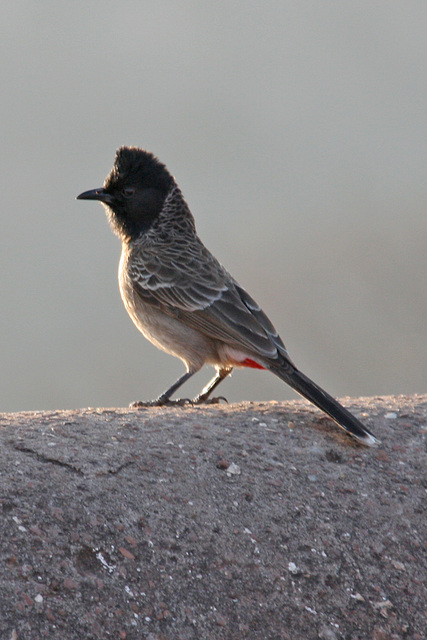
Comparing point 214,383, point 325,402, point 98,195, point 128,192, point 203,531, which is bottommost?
point 214,383

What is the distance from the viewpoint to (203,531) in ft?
9.79

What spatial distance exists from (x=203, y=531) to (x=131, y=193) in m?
3.14

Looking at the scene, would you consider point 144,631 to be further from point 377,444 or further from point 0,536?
point 377,444

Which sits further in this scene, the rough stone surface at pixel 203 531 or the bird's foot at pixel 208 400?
the bird's foot at pixel 208 400

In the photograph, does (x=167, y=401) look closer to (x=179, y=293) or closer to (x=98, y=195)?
(x=179, y=293)

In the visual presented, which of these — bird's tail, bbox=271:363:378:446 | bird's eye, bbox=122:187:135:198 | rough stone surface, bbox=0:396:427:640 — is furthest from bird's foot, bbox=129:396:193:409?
bird's eye, bbox=122:187:135:198

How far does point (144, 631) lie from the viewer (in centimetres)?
254

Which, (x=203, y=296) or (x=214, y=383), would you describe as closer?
(x=203, y=296)

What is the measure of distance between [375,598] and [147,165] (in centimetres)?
358

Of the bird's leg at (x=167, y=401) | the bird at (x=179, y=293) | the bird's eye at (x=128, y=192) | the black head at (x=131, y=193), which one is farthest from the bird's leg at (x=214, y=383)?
the bird's eye at (x=128, y=192)

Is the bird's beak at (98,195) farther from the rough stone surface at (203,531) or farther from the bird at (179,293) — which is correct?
the rough stone surface at (203,531)

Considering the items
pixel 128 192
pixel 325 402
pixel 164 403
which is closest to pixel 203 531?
pixel 325 402

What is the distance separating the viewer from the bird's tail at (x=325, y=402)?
3.80m

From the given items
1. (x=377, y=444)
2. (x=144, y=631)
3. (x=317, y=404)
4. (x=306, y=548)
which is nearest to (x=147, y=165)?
(x=317, y=404)
